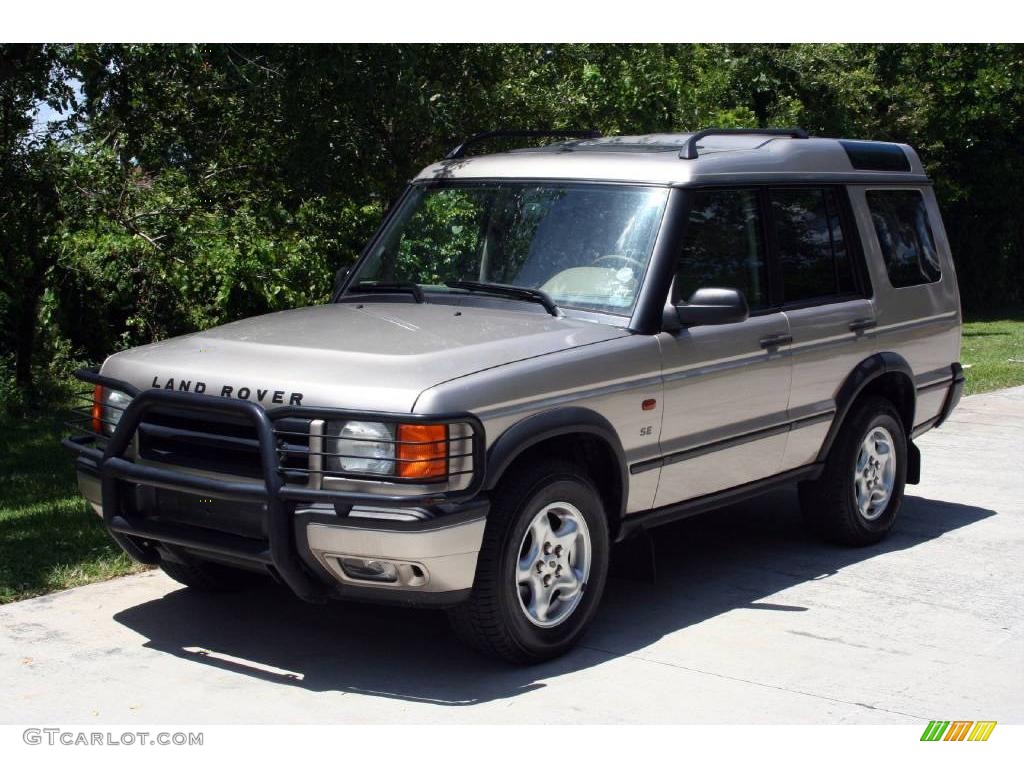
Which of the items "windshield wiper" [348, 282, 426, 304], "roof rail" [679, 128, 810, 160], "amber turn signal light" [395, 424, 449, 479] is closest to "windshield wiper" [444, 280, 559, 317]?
"windshield wiper" [348, 282, 426, 304]

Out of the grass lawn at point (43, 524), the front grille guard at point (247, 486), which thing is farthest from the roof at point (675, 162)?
the grass lawn at point (43, 524)

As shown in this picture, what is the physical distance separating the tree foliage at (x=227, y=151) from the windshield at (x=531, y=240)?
2698 millimetres

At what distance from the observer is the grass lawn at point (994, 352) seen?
48.4 feet

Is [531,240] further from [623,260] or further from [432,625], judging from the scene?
[432,625]

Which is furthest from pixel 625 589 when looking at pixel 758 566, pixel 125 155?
pixel 125 155

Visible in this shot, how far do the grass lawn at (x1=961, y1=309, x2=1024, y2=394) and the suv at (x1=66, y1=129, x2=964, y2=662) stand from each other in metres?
7.02

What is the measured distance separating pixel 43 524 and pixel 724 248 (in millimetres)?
4028

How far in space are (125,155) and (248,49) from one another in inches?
106

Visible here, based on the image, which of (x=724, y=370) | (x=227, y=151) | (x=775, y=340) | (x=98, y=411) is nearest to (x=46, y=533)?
(x=98, y=411)

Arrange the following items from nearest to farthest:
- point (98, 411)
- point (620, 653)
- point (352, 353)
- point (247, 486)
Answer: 1. point (247, 486)
2. point (352, 353)
3. point (620, 653)
4. point (98, 411)

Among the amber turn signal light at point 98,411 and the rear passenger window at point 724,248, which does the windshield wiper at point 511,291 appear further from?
the amber turn signal light at point 98,411

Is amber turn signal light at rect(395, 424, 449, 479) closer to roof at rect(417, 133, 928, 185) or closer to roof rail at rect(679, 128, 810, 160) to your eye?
roof at rect(417, 133, 928, 185)

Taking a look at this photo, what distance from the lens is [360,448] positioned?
5.05 metres

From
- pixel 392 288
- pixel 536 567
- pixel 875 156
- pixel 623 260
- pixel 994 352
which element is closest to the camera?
pixel 536 567
